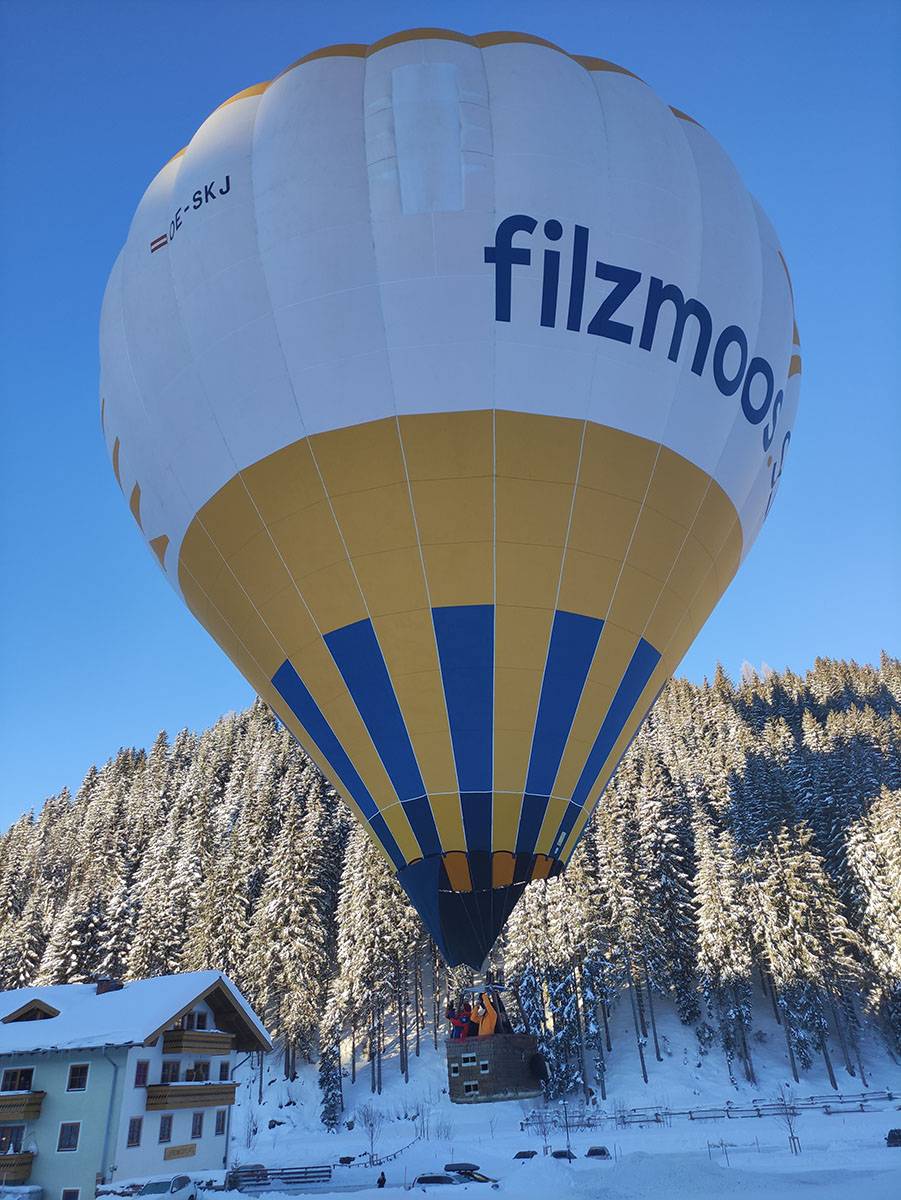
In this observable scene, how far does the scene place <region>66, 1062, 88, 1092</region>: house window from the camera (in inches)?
754

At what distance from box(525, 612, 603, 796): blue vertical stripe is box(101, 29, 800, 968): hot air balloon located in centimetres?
4

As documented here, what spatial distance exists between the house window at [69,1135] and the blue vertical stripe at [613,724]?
1464cm

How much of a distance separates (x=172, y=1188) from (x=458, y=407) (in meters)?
15.0

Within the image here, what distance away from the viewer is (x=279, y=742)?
6812 centimetres

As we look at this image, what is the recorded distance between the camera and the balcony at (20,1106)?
61.7ft

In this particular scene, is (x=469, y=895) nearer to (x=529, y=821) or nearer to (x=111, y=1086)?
(x=529, y=821)

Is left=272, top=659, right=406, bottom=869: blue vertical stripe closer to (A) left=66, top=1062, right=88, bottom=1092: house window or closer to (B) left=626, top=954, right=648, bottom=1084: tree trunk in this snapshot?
(A) left=66, top=1062, right=88, bottom=1092: house window

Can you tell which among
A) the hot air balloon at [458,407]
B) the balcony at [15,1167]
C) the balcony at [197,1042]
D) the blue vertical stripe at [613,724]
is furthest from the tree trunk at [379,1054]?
the blue vertical stripe at [613,724]

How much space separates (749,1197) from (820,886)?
2411 cm

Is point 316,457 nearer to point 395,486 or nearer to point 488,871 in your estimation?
point 395,486

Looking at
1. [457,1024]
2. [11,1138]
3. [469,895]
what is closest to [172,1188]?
[11,1138]

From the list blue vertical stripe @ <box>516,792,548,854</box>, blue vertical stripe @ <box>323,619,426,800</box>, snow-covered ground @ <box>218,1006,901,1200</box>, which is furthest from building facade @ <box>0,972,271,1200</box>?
blue vertical stripe @ <box>516,792,548,854</box>

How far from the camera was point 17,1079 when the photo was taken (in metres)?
19.8

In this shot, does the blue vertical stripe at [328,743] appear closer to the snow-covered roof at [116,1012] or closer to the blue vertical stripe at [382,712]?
the blue vertical stripe at [382,712]
